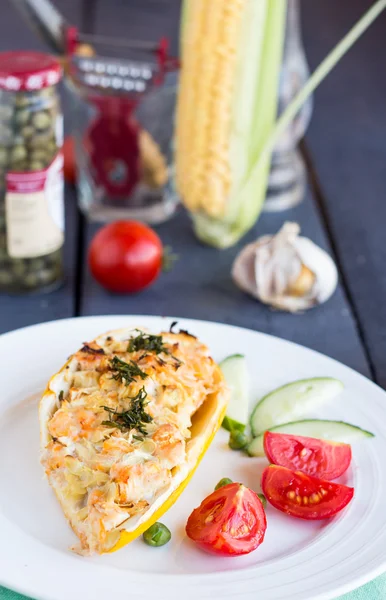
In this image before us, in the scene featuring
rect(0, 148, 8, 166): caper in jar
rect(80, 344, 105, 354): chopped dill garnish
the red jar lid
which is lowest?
rect(80, 344, 105, 354): chopped dill garnish

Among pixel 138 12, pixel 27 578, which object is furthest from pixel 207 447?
pixel 138 12

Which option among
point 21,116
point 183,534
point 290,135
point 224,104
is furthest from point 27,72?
point 183,534

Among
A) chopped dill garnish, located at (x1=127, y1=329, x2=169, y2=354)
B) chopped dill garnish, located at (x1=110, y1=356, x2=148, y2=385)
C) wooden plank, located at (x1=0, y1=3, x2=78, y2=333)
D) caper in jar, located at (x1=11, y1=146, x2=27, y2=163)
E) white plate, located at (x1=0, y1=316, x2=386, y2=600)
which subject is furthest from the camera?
wooden plank, located at (x1=0, y1=3, x2=78, y2=333)

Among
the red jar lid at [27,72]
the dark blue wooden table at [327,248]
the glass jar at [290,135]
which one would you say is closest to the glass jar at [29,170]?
the red jar lid at [27,72]

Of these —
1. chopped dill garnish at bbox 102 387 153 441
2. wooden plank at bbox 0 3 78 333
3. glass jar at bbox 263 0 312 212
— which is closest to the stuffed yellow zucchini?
chopped dill garnish at bbox 102 387 153 441

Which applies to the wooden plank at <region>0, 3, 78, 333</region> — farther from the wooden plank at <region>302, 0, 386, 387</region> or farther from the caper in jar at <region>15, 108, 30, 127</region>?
the wooden plank at <region>302, 0, 386, 387</region>

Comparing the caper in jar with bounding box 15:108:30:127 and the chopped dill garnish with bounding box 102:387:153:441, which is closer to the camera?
the chopped dill garnish with bounding box 102:387:153:441
